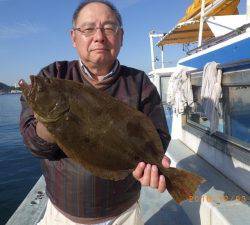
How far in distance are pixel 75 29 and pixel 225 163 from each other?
305 cm

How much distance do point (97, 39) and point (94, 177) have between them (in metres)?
0.95

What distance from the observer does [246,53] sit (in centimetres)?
454

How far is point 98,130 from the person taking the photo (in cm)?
207

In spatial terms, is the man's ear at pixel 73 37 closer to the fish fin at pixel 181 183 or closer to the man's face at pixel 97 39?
the man's face at pixel 97 39

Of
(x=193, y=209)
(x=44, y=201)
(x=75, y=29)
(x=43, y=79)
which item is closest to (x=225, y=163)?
(x=193, y=209)

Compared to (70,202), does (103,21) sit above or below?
above

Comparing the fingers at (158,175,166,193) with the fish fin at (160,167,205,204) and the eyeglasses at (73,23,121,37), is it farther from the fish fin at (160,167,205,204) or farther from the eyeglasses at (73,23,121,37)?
the eyeglasses at (73,23,121,37)

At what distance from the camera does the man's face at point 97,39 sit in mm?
2406

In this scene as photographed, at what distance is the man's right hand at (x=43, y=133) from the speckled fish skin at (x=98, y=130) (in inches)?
6.4

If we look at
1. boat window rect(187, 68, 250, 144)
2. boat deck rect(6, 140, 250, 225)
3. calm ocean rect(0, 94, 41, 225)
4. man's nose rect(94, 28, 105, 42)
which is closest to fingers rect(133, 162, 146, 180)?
man's nose rect(94, 28, 105, 42)

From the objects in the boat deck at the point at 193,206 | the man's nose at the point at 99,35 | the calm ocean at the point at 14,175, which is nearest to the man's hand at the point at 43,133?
the man's nose at the point at 99,35

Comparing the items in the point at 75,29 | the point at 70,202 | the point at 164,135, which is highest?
the point at 75,29

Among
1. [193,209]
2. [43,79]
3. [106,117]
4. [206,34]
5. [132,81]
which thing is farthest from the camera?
[206,34]

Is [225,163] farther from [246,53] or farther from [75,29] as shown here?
[75,29]
